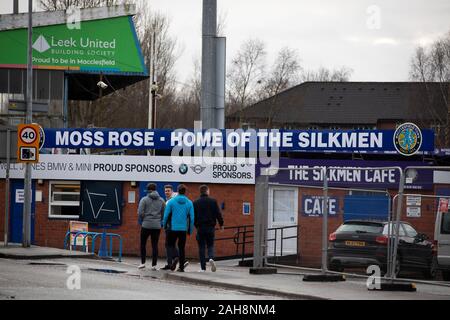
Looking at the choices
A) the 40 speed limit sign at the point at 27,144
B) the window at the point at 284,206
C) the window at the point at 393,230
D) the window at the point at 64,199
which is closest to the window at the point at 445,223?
the window at the point at 393,230

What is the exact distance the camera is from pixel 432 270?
1884 centimetres

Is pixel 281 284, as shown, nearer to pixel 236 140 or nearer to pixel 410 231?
pixel 410 231

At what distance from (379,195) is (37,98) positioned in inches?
1039

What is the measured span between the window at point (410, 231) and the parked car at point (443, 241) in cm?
56

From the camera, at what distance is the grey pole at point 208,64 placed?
35188 millimetres

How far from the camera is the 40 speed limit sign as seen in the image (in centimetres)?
2394

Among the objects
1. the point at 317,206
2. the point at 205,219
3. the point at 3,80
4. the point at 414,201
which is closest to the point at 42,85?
the point at 3,80

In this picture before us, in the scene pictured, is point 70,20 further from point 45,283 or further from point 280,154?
point 45,283

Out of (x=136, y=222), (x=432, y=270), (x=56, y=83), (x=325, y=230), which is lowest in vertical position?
(x=432, y=270)

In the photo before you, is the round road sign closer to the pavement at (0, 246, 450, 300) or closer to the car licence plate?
the pavement at (0, 246, 450, 300)

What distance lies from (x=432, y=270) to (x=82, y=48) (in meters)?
26.1

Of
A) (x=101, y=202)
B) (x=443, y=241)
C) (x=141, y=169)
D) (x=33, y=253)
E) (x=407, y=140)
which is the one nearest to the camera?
(x=443, y=241)

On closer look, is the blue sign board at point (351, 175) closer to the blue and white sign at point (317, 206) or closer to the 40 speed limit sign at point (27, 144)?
the blue and white sign at point (317, 206)

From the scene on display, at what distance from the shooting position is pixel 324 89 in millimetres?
93688
